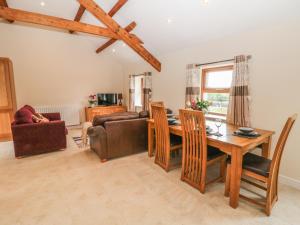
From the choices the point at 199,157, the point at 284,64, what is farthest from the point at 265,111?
the point at 199,157

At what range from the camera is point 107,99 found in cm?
626

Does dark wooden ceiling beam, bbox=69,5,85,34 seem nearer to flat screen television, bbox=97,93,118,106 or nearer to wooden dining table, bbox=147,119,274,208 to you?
flat screen television, bbox=97,93,118,106

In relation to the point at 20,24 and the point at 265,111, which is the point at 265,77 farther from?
the point at 20,24

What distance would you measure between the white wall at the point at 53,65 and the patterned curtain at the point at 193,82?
11.8ft

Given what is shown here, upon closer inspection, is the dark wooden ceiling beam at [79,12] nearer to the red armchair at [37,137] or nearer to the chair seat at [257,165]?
the red armchair at [37,137]

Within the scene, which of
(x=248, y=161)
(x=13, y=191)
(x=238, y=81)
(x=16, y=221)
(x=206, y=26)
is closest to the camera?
(x=16, y=221)

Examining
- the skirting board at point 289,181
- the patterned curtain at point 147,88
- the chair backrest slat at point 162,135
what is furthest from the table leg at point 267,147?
the patterned curtain at point 147,88

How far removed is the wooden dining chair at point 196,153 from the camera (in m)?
2.12

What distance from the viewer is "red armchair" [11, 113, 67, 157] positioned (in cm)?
319

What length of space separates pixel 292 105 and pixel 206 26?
1.88 m

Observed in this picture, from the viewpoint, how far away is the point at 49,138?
3.48 metres

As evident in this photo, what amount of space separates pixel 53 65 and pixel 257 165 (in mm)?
5809

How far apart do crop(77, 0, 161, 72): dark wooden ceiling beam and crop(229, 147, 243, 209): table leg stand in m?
3.34

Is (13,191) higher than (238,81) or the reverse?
the reverse
